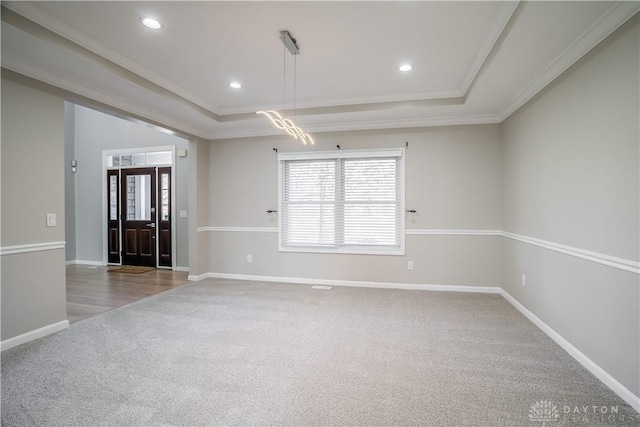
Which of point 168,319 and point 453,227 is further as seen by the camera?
point 453,227

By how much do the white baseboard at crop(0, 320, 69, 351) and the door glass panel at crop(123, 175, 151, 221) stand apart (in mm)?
3593

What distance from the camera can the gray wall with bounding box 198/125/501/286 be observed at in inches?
173

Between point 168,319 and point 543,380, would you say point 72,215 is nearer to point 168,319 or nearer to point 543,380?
point 168,319

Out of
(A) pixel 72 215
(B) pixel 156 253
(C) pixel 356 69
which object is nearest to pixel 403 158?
(C) pixel 356 69

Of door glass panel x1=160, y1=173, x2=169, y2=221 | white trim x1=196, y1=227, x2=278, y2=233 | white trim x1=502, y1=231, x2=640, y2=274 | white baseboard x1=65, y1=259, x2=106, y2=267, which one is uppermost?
door glass panel x1=160, y1=173, x2=169, y2=221

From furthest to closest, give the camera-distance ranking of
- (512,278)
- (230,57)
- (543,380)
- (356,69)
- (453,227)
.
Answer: (453,227) → (512,278) → (356,69) → (230,57) → (543,380)

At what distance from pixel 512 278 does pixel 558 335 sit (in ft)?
4.03

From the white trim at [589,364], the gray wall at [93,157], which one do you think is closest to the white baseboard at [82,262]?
the gray wall at [93,157]

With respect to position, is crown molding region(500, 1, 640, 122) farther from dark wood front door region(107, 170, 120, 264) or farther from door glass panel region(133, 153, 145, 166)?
dark wood front door region(107, 170, 120, 264)

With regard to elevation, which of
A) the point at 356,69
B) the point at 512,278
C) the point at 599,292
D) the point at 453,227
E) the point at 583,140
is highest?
the point at 356,69

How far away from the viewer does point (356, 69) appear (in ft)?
10.5

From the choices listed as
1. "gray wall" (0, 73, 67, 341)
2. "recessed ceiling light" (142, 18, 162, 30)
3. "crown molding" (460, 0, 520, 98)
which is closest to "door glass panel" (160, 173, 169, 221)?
"gray wall" (0, 73, 67, 341)

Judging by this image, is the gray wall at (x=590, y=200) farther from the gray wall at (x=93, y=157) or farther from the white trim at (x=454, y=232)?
the gray wall at (x=93, y=157)

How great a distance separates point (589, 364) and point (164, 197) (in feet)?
22.1
